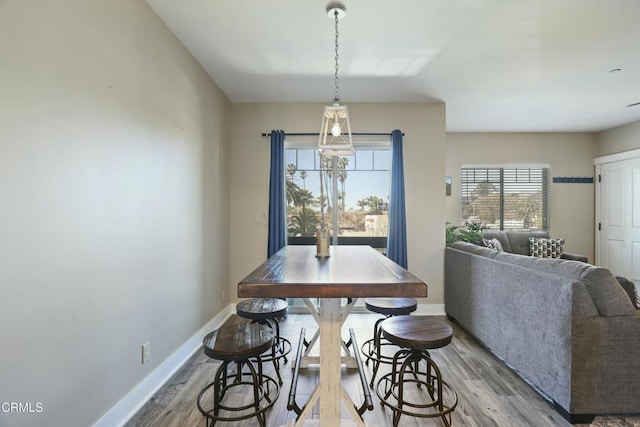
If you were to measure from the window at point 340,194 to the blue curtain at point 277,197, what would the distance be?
25cm

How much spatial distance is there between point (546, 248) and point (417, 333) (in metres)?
3.87

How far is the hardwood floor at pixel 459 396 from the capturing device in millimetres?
1931

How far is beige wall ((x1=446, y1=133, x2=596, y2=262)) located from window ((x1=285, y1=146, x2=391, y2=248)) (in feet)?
6.27

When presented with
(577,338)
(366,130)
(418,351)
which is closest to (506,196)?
(366,130)

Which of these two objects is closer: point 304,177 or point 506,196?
point 304,177

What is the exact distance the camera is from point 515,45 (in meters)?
2.70

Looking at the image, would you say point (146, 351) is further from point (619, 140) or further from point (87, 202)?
point (619, 140)

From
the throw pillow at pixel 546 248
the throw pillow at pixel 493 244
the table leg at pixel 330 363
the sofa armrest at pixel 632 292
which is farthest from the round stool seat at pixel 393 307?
the throw pillow at pixel 546 248

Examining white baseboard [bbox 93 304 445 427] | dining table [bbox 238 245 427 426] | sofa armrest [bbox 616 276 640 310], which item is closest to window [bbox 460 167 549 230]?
sofa armrest [bbox 616 276 640 310]

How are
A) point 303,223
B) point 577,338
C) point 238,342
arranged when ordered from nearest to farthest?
1. point 238,342
2. point 577,338
3. point 303,223

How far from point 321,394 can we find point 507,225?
17.0ft

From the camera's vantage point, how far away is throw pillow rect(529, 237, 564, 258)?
460 cm

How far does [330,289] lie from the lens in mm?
1379

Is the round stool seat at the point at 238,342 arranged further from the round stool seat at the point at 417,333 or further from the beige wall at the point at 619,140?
the beige wall at the point at 619,140
